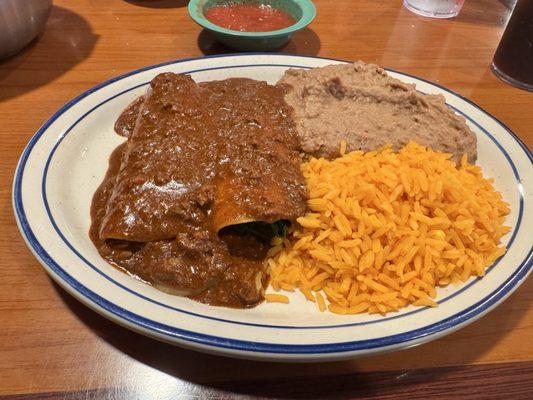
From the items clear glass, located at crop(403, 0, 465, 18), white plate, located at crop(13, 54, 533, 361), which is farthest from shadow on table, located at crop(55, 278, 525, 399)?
clear glass, located at crop(403, 0, 465, 18)

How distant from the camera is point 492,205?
183cm

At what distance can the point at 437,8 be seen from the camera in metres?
3.61

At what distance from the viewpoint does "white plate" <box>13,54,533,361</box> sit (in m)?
1.35

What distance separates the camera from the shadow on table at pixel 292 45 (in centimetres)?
295

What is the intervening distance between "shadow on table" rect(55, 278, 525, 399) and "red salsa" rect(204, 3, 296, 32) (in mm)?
1949

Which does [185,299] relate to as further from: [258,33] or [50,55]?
[50,55]

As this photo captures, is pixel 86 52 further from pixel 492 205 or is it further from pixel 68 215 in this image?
pixel 492 205

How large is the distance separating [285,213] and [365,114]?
75cm

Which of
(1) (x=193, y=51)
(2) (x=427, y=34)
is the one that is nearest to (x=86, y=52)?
(1) (x=193, y=51)

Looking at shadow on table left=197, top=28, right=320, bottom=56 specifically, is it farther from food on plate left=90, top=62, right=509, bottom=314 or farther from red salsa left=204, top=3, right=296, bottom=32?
food on plate left=90, top=62, right=509, bottom=314

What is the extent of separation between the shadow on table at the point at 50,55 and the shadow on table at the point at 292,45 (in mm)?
680

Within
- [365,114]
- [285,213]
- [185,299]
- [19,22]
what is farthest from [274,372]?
[19,22]

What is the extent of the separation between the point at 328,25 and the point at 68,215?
2351mm

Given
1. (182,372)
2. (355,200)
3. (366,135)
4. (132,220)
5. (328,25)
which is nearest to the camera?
(182,372)
